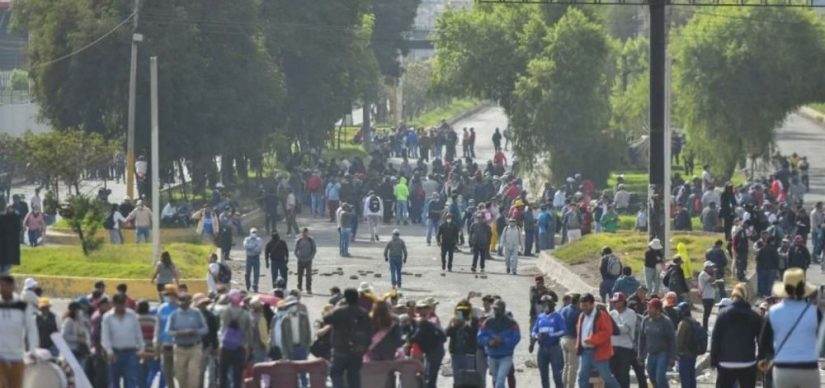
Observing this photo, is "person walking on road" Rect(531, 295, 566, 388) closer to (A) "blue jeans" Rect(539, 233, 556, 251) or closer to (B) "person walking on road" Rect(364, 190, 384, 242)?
(A) "blue jeans" Rect(539, 233, 556, 251)

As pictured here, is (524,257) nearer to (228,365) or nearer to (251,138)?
(251,138)

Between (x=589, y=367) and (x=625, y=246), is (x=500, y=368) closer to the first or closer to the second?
(x=589, y=367)

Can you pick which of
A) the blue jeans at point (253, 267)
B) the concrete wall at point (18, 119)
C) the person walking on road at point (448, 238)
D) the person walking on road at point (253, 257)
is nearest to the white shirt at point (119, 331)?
the person walking on road at point (253, 257)

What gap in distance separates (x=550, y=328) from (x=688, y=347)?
153cm

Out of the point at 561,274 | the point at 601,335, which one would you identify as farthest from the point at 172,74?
the point at 601,335

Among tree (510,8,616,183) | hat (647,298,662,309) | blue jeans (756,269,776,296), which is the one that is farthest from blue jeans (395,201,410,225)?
hat (647,298,662,309)

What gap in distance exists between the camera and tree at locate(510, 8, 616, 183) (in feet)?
203

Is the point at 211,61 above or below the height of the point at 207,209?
above

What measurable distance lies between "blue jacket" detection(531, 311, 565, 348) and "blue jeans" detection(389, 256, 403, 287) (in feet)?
46.1

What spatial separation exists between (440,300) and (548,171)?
2624cm

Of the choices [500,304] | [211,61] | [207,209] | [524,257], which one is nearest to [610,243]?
[524,257]

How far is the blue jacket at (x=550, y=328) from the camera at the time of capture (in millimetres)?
23812

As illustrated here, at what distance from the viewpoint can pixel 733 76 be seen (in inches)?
2422

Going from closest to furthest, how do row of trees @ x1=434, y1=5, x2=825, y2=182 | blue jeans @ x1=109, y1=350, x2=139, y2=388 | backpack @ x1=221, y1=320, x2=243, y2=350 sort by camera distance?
blue jeans @ x1=109, y1=350, x2=139, y2=388, backpack @ x1=221, y1=320, x2=243, y2=350, row of trees @ x1=434, y1=5, x2=825, y2=182
